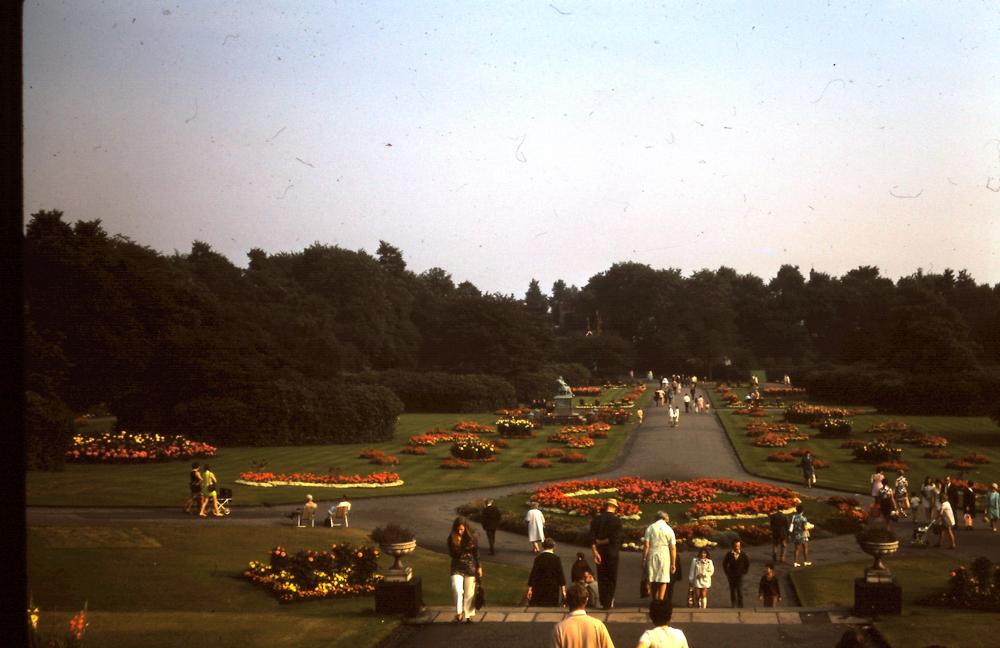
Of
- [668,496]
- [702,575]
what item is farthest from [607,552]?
[668,496]

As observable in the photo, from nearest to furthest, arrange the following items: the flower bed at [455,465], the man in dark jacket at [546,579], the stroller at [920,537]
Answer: the man in dark jacket at [546,579], the stroller at [920,537], the flower bed at [455,465]

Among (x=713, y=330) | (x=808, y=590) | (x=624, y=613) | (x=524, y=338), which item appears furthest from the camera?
(x=713, y=330)

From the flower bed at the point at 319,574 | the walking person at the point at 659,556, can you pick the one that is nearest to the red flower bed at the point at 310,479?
the flower bed at the point at 319,574

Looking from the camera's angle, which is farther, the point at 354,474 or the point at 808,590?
the point at 354,474

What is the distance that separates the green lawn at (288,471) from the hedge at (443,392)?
20.6 m

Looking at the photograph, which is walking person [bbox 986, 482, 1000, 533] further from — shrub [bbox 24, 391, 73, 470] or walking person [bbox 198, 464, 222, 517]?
shrub [bbox 24, 391, 73, 470]

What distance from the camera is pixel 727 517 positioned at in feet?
103

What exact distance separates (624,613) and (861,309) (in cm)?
11818

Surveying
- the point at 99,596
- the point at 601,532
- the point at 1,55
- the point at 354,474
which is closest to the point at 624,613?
the point at 601,532

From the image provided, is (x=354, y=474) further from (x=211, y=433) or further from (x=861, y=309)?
(x=861, y=309)

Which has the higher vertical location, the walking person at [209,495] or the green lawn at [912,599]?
the walking person at [209,495]

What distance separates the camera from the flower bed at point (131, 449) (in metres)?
43.1

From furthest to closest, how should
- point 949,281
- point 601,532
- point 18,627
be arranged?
point 949,281 < point 601,532 < point 18,627

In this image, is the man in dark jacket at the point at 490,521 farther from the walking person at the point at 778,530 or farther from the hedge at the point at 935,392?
the hedge at the point at 935,392
